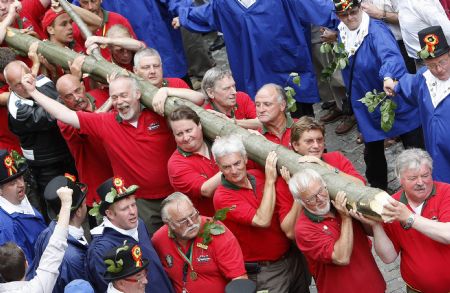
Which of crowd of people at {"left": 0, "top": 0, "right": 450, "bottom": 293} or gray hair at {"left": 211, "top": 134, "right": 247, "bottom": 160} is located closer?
crowd of people at {"left": 0, "top": 0, "right": 450, "bottom": 293}

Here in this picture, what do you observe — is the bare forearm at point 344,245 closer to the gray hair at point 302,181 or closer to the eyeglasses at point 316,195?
the eyeglasses at point 316,195

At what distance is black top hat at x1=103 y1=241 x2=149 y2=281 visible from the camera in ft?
24.4

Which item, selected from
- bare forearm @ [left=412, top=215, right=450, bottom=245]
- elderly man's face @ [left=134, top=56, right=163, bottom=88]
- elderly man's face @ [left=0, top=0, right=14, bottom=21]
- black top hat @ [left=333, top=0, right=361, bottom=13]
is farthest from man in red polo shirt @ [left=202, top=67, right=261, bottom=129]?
elderly man's face @ [left=0, top=0, right=14, bottom=21]

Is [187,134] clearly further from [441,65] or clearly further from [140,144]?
[441,65]

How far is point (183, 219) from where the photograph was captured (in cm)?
788

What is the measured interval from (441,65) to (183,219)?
3.06m

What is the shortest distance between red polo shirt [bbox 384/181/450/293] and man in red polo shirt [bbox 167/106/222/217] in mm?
1910

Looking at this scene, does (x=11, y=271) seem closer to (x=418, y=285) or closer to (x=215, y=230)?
(x=215, y=230)

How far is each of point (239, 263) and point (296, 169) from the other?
987mm

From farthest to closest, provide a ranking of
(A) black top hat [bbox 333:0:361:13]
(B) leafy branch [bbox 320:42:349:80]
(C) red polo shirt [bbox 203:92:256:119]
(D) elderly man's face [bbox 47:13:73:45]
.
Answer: (D) elderly man's face [bbox 47:13:73:45] → (B) leafy branch [bbox 320:42:349:80] → (A) black top hat [bbox 333:0:361:13] → (C) red polo shirt [bbox 203:92:256:119]

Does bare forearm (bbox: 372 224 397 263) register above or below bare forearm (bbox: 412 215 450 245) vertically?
below

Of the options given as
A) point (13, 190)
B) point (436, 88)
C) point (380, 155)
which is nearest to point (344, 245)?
point (436, 88)

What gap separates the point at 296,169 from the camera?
26.9ft

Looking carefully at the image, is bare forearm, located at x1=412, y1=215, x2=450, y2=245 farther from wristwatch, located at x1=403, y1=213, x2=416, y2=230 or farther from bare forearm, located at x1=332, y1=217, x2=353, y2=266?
bare forearm, located at x1=332, y1=217, x2=353, y2=266
